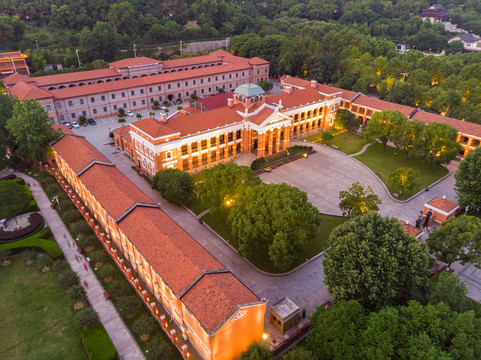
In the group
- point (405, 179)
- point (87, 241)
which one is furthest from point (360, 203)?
point (87, 241)

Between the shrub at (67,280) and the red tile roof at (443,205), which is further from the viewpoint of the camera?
the red tile roof at (443,205)

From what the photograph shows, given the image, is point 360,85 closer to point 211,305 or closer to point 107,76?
point 107,76

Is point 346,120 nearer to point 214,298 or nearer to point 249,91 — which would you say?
point 249,91

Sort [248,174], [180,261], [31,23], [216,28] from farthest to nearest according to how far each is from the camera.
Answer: [216,28] < [31,23] < [248,174] < [180,261]

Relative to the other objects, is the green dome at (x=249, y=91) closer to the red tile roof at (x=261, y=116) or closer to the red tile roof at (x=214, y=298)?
the red tile roof at (x=261, y=116)

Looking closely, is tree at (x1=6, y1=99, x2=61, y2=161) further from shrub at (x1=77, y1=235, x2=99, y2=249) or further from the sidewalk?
shrub at (x1=77, y1=235, x2=99, y2=249)

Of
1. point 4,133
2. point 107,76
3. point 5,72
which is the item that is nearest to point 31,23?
point 5,72

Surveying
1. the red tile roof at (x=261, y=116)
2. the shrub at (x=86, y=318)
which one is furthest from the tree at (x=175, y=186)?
the red tile roof at (x=261, y=116)
